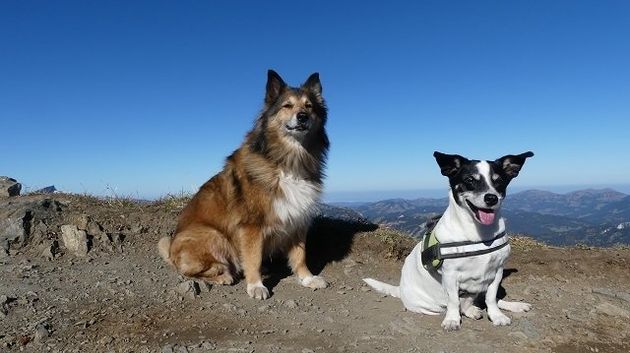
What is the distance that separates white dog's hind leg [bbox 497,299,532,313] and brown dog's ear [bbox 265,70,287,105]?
3.81m

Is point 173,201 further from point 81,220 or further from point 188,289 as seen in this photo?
point 188,289

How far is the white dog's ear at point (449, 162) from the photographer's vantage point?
4.58 m

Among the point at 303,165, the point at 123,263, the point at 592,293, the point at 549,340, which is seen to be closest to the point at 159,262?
the point at 123,263

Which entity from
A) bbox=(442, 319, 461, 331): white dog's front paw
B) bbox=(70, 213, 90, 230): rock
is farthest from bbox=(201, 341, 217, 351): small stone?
bbox=(70, 213, 90, 230): rock

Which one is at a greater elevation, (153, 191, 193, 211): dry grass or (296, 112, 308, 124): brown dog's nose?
(296, 112, 308, 124): brown dog's nose

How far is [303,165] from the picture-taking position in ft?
20.3

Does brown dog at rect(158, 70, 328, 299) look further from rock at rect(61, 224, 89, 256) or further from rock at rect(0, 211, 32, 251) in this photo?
rock at rect(0, 211, 32, 251)

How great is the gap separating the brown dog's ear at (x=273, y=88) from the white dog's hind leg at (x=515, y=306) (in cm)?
381

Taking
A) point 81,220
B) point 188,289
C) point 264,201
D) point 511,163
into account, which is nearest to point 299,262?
point 264,201

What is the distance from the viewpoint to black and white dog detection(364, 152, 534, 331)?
4352 millimetres

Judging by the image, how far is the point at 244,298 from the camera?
5.64 m

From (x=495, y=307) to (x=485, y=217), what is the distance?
3.57 ft

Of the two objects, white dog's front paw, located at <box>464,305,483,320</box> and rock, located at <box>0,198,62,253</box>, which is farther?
rock, located at <box>0,198,62,253</box>

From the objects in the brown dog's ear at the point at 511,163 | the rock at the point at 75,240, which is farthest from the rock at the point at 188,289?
the brown dog's ear at the point at 511,163
